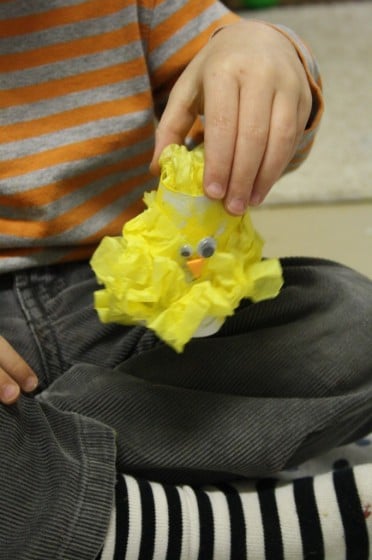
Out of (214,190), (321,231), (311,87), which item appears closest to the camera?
(214,190)

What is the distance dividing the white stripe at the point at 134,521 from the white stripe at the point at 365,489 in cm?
17

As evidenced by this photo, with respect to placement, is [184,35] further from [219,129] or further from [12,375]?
[12,375]

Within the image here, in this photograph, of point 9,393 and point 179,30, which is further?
point 179,30

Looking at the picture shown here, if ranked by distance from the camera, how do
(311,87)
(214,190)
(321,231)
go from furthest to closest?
(321,231) → (311,87) → (214,190)

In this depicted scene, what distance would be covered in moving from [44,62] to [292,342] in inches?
12.2

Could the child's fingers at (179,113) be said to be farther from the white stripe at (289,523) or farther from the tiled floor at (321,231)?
the tiled floor at (321,231)

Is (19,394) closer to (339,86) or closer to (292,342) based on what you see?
(292,342)

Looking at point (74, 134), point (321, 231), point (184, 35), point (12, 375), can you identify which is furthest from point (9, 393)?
point (321, 231)

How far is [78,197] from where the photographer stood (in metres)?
0.61

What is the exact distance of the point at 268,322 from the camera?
59 centimetres

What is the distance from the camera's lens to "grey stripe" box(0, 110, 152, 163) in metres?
0.59

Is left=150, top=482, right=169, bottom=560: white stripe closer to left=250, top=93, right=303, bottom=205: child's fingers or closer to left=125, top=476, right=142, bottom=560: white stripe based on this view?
left=125, top=476, right=142, bottom=560: white stripe

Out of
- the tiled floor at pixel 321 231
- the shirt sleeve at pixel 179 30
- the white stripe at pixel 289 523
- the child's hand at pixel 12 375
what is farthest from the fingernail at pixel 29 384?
the tiled floor at pixel 321 231

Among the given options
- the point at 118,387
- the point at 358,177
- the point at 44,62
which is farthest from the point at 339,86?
the point at 118,387
